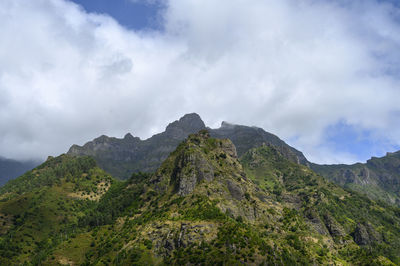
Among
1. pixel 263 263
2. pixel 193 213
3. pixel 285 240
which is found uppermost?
pixel 193 213

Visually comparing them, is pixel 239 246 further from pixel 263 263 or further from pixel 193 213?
pixel 193 213

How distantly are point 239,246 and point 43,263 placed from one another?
119m

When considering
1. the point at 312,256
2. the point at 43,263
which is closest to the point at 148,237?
the point at 43,263

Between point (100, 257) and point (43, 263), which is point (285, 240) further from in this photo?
point (43, 263)

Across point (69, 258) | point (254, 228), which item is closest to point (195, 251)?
point (254, 228)

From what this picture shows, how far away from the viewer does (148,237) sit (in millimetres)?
173375

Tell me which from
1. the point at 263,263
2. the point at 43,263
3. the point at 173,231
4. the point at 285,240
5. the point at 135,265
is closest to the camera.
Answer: the point at 263,263

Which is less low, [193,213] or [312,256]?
[193,213]

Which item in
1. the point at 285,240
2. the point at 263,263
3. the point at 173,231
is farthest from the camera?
the point at 285,240

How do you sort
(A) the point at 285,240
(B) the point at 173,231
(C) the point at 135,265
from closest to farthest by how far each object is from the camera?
1. (C) the point at 135,265
2. (B) the point at 173,231
3. (A) the point at 285,240

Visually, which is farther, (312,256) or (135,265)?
(312,256)

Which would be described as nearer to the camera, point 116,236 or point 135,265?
point 135,265

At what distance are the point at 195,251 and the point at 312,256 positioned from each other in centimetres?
8096

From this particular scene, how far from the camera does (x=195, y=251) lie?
152 metres
